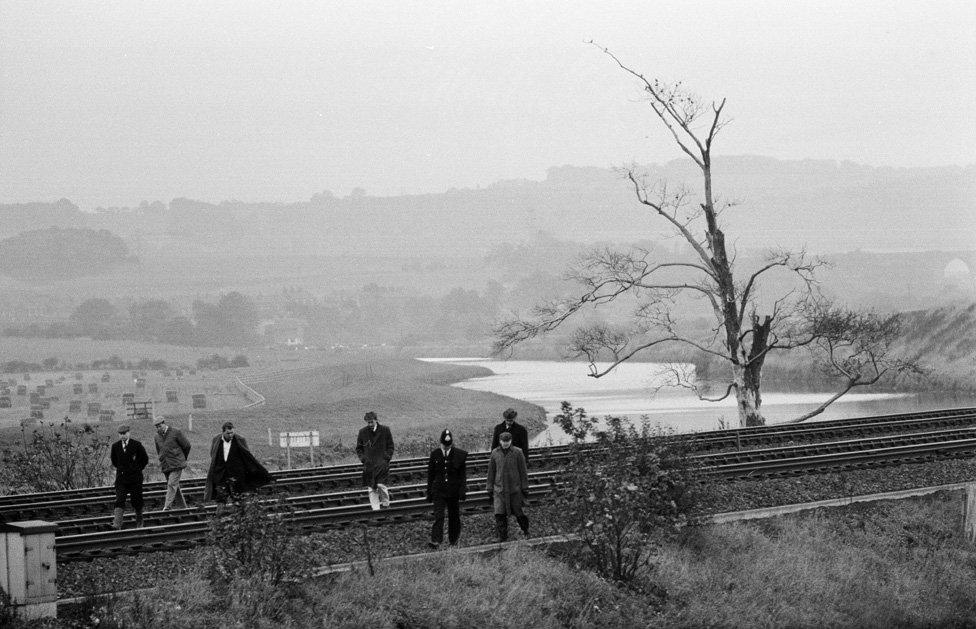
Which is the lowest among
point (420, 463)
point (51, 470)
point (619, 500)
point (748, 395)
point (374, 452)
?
point (619, 500)

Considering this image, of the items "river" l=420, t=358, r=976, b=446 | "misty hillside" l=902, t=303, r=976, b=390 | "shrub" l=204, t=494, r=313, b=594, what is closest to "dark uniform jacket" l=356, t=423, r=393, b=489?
"shrub" l=204, t=494, r=313, b=594

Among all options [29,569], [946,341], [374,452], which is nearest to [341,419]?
[374,452]

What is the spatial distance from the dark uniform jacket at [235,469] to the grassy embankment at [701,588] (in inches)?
95.9

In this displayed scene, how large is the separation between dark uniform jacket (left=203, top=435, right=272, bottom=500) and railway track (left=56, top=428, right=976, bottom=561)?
23.8 inches

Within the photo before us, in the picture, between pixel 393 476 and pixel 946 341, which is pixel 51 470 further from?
pixel 946 341

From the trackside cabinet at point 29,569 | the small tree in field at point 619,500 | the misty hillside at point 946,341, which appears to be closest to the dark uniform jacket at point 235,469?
the trackside cabinet at point 29,569

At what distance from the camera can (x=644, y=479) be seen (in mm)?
17188

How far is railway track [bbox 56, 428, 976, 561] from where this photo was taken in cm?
1681

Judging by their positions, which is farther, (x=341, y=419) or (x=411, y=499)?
(x=341, y=419)

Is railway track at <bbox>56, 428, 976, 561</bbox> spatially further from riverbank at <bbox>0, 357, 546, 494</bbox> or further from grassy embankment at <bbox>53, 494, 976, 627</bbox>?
riverbank at <bbox>0, 357, 546, 494</bbox>

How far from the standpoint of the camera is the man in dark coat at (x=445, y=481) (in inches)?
656

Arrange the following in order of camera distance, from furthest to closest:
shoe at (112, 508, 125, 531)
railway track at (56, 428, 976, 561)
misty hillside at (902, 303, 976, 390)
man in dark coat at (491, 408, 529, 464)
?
misty hillside at (902, 303, 976, 390) < shoe at (112, 508, 125, 531) < man in dark coat at (491, 408, 529, 464) < railway track at (56, 428, 976, 561)

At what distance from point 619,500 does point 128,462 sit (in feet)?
25.3

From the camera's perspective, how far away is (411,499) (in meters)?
20.4
